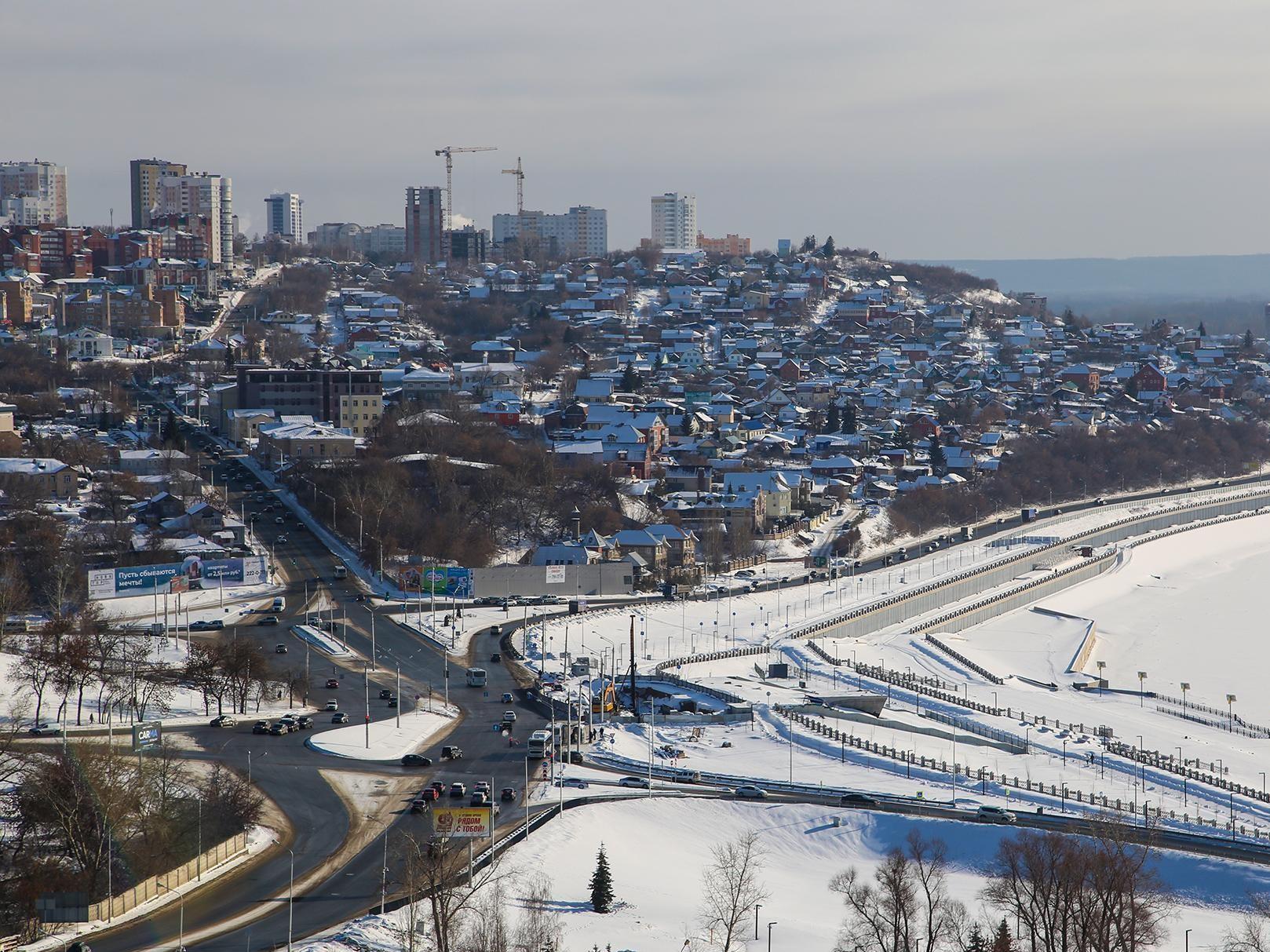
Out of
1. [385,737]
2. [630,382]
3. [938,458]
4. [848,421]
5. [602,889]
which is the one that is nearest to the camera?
[602,889]

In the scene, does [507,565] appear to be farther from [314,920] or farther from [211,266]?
[211,266]

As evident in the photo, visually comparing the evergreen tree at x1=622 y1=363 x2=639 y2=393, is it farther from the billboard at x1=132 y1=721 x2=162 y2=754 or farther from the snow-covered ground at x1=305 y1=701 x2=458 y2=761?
the billboard at x1=132 y1=721 x2=162 y2=754

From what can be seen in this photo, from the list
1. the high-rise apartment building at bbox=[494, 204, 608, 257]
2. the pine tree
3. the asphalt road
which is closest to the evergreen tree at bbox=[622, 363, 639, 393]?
the asphalt road

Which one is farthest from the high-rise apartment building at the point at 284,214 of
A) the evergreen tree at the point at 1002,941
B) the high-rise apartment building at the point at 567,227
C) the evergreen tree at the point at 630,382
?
the evergreen tree at the point at 1002,941

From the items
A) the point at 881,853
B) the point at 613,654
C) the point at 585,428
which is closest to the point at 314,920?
the point at 881,853

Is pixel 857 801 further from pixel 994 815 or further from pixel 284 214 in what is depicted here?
pixel 284 214

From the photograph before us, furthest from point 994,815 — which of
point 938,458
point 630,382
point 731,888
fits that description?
point 630,382

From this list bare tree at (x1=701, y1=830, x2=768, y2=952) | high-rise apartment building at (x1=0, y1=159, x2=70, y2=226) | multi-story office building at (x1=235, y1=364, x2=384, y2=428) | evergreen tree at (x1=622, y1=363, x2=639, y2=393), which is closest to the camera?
bare tree at (x1=701, y1=830, x2=768, y2=952)
